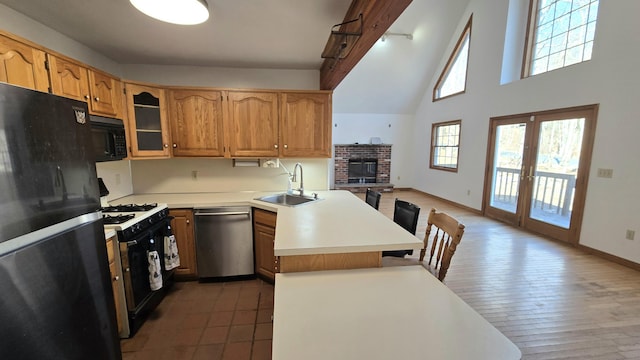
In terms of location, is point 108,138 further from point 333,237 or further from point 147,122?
point 333,237

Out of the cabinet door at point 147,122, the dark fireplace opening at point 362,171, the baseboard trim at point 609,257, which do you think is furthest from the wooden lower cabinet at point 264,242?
the dark fireplace opening at point 362,171

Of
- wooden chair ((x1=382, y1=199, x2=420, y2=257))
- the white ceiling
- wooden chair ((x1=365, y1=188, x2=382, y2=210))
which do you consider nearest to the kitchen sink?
wooden chair ((x1=365, y1=188, x2=382, y2=210))

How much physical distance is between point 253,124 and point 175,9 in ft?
4.80

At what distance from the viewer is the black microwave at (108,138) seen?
2.04 m

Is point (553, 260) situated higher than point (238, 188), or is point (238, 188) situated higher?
point (238, 188)

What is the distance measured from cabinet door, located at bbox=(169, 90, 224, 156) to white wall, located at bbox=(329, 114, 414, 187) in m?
5.70

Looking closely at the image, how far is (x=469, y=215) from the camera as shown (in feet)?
17.8

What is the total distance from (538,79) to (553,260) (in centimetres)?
287


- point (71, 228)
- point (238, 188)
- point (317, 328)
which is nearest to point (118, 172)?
point (238, 188)

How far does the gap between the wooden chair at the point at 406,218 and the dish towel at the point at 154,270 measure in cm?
193

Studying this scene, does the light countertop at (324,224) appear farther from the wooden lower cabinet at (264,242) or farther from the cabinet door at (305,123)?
the cabinet door at (305,123)

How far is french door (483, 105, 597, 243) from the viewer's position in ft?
12.1

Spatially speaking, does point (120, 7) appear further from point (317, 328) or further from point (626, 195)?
point (626, 195)

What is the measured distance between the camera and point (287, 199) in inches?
119
